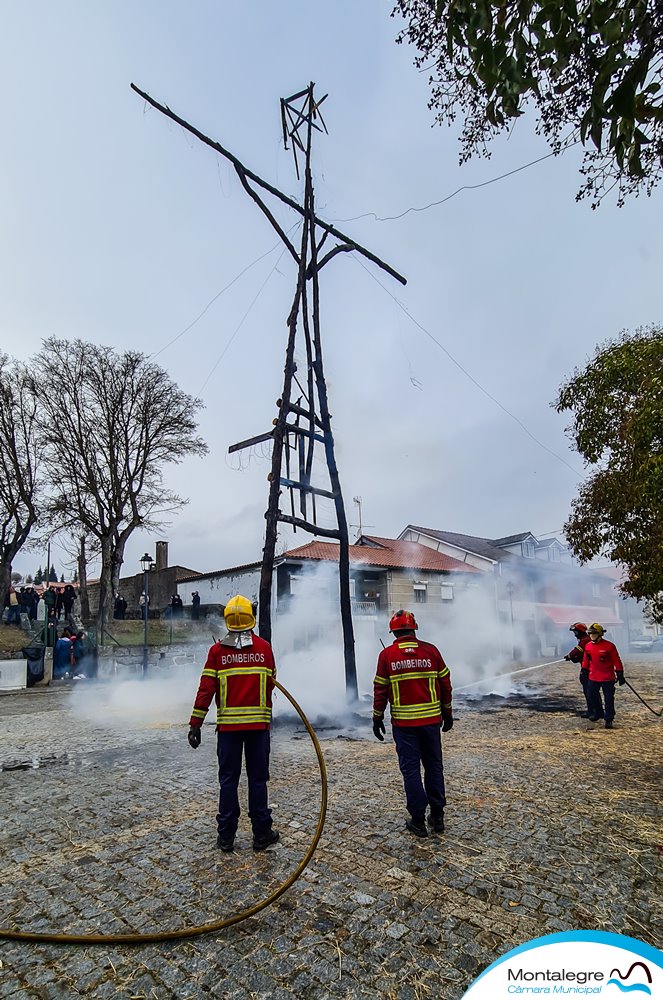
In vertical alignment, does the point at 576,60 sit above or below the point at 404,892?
above

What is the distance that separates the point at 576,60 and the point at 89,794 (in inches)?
291

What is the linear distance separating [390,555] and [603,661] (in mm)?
22830

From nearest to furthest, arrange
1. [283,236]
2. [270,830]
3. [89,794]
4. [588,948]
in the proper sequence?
[588,948] < [270,830] < [89,794] < [283,236]

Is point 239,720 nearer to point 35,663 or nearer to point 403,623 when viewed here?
point 403,623

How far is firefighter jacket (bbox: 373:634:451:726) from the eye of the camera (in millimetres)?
4820

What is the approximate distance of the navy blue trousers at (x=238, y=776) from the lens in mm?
4344

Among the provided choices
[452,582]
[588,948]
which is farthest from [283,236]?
[452,582]

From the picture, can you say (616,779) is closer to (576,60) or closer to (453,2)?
(576,60)

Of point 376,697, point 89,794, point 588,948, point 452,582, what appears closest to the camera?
point 588,948

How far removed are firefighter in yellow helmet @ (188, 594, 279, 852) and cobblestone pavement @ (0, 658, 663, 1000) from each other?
260mm

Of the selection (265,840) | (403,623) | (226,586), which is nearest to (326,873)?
(265,840)

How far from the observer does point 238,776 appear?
4.39 metres

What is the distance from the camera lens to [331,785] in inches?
239

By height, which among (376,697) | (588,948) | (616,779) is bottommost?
(616,779)
